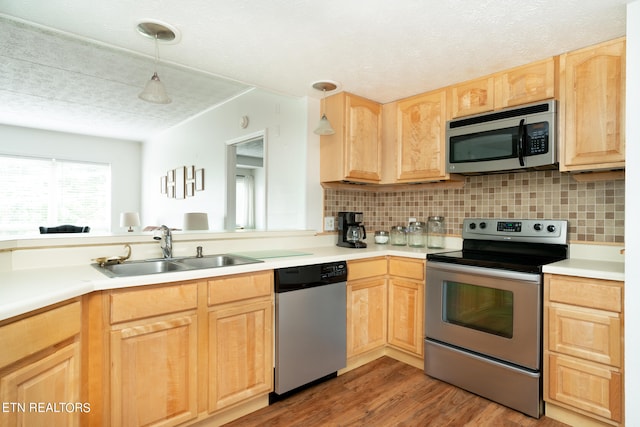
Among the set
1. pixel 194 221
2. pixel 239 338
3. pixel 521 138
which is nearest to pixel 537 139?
pixel 521 138

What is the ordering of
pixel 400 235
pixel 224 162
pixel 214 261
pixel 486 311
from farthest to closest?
pixel 224 162, pixel 400 235, pixel 214 261, pixel 486 311

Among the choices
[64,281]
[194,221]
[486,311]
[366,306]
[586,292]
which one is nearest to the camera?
[64,281]

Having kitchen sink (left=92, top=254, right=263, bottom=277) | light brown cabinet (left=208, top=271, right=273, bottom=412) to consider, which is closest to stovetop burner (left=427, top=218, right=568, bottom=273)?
light brown cabinet (left=208, top=271, right=273, bottom=412)

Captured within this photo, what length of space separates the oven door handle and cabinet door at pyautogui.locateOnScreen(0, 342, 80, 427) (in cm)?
205

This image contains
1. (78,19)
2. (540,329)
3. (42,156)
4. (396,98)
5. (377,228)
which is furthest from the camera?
(42,156)

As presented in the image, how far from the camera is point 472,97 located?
8.16ft

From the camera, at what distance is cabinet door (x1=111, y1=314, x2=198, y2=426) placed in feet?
4.91

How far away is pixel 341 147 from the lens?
9.17 ft

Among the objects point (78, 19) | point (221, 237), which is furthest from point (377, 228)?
point (78, 19)

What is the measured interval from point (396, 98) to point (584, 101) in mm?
1345

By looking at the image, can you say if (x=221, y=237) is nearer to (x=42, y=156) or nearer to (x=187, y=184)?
(x=187, y=184)

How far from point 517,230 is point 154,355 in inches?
95.4

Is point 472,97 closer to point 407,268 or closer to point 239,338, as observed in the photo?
point 407,268

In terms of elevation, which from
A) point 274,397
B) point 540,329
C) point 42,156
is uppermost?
point 42,156
